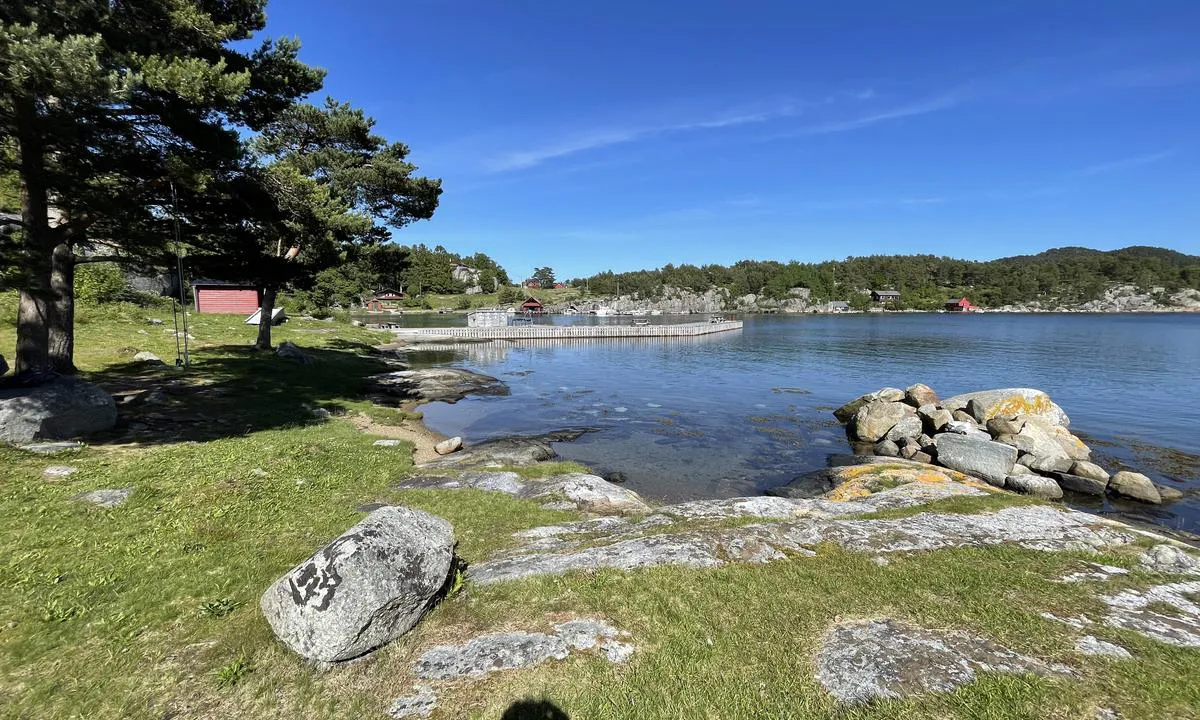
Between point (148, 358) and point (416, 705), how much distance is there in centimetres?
2881

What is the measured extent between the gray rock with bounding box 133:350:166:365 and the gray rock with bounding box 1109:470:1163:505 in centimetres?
4139

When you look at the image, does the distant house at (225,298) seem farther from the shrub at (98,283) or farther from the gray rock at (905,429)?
the gray rock at (905,429)

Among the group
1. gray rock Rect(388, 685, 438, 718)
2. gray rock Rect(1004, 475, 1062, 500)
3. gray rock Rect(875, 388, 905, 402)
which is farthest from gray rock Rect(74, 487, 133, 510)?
gray rock Rect(875, 388, 905, 402)

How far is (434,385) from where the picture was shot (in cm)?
3575

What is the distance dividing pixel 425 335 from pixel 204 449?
56670 mm

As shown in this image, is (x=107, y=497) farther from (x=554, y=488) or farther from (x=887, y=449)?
(x=887, y=449)

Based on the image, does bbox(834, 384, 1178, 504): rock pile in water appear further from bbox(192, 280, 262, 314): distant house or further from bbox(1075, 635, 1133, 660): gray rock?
bbox(192, 280, 262, 314): distant house

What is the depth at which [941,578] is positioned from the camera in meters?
8.34

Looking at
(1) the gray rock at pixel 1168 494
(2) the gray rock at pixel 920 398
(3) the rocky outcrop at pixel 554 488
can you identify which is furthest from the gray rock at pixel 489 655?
(2) the gray rock at pixel 920 398

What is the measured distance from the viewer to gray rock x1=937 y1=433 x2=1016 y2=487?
19688 mm

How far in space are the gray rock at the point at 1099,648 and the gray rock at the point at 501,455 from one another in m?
14.2

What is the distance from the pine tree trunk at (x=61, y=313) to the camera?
1580 centimetres

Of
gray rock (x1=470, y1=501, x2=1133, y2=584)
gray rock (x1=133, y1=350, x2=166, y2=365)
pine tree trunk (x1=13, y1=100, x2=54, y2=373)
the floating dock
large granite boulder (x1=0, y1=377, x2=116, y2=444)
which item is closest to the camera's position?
gray rock (x1=470, y1=501, x2=1133, y2=584)

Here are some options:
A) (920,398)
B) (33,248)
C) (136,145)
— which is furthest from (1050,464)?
(33,248)
